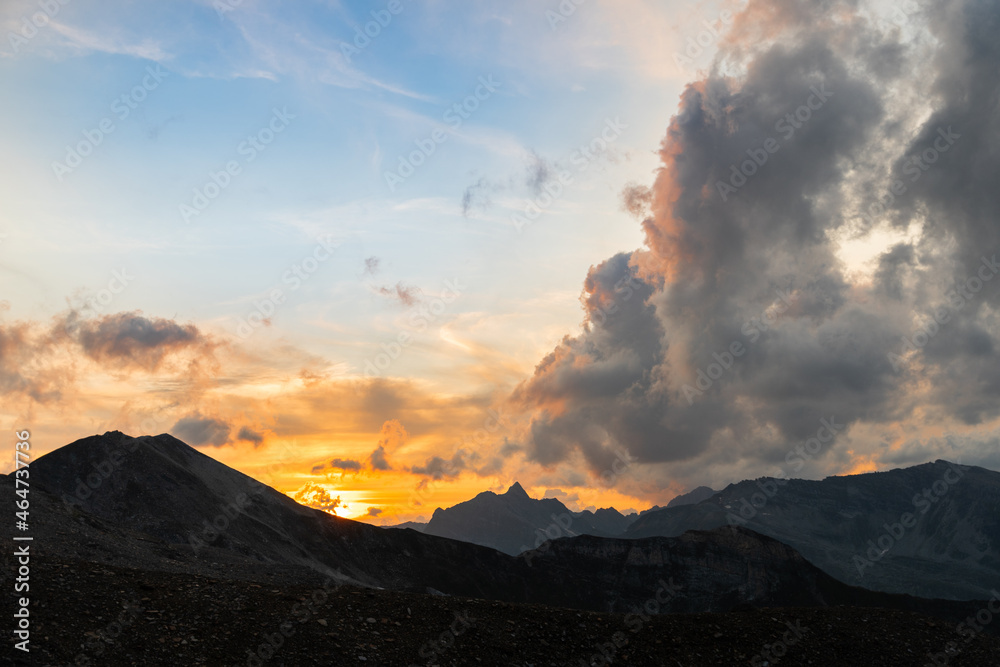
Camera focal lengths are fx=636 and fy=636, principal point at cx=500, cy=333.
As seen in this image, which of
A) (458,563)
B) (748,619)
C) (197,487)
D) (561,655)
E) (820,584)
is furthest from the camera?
(820,584)

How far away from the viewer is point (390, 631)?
25141 mm

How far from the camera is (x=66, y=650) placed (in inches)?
786

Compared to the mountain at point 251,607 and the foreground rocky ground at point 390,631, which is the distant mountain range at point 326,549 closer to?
the mountain at point 251,607

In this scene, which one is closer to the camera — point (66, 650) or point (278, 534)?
point (66, 650)

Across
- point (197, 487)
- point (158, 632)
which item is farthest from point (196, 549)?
point (158, 632)

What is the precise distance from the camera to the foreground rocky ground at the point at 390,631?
21516 millimetres

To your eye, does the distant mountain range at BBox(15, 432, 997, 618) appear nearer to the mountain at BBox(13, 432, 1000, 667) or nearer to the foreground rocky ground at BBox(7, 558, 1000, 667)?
the mountain at BBox(13, 432, 1000, 667)

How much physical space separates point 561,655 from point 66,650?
17.3m

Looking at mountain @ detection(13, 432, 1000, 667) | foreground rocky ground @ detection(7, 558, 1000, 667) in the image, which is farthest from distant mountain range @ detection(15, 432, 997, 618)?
foreground rocky ground @ detection(7, 558, 1000, 667)

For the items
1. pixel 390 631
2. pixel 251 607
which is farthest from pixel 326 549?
pixel 390 631

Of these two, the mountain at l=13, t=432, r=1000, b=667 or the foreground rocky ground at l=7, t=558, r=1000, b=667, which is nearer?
the foreground rocky ground at l=7, t=558, r=1000, b=667

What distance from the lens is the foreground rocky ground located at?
21.5 meters

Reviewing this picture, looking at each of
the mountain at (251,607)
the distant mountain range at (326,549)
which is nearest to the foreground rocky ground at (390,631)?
the mountain at (251,607)

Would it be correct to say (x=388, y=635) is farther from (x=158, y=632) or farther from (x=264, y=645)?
(x=158, y=632)
